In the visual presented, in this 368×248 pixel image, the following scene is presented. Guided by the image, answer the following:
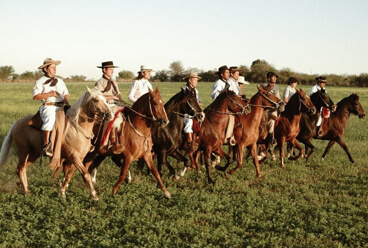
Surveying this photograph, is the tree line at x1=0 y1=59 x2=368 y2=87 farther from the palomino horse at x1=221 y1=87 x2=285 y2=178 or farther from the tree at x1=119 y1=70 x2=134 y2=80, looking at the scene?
the palomino horse at x1=221 y1=87 x2=285 y2=178

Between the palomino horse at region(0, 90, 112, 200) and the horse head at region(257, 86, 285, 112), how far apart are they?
5217 mm

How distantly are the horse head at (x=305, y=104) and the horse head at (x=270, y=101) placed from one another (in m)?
1.56

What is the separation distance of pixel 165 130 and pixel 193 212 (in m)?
3.26

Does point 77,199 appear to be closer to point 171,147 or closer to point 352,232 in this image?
point 171,147

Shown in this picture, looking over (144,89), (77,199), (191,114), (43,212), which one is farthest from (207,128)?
(43,212)

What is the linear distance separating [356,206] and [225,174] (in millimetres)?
3772

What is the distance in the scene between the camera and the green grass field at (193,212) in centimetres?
649

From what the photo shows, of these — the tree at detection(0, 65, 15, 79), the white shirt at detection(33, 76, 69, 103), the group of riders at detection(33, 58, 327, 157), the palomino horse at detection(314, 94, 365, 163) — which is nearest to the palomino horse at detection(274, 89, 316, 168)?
the group of riders at detection(33, 58, 327, 157)

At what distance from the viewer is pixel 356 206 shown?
8.67m

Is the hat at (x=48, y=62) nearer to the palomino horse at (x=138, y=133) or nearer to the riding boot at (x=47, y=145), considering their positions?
the riding boot at (x=47, y=145)

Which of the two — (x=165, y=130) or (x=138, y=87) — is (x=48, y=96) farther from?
(x=165, y=130)

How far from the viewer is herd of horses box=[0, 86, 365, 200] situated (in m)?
8.55

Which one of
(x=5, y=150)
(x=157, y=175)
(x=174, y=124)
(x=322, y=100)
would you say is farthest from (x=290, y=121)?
(x=5, y=150)

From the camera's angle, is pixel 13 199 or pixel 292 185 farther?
pixel 292 185
